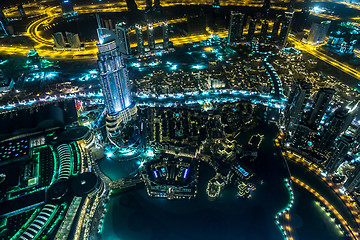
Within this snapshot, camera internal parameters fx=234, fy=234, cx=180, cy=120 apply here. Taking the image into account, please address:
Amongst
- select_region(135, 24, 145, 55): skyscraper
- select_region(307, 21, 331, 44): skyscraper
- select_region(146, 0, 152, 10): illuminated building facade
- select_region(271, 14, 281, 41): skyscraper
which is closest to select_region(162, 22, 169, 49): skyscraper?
select_region(135, 24, 145, 55): skyscraper

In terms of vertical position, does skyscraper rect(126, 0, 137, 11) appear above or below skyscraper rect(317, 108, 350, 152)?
above

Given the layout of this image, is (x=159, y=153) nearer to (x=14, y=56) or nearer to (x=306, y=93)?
(x=306, y=93)

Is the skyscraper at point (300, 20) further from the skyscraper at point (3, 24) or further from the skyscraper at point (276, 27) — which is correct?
the skyscraper at point (3, 24)

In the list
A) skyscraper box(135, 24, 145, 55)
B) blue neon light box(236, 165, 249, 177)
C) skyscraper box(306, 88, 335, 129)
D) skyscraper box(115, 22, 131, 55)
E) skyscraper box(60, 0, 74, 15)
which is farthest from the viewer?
skyscraper box(60, 0, 74, 15)

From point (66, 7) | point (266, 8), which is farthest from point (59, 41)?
point (266, 8)

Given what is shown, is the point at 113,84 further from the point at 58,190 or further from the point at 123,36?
the point at 123,36

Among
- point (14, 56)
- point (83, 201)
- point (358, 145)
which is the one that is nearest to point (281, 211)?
point (358, 145)

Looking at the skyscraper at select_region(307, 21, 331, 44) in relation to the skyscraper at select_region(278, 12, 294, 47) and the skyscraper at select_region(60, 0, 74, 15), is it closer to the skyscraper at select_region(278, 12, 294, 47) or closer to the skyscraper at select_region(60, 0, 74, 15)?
the skyscraper at select_region(278, 12, 294, 47)
